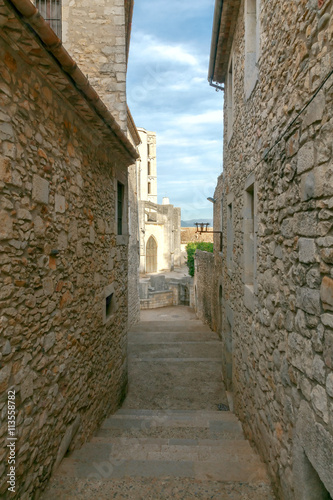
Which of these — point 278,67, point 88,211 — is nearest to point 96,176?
point 88,211

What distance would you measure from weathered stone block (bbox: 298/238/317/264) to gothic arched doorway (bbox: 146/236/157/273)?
1131 inches

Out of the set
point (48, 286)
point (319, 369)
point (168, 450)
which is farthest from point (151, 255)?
point (319, 369)

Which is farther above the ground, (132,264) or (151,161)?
(151,161)

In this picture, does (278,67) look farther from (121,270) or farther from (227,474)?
(121,270)

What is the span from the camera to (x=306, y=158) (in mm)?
2033

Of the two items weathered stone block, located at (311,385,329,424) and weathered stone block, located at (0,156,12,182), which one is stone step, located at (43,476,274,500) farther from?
weathered stone block, located at (0,156,12,182)

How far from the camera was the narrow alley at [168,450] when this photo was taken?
2.71 m

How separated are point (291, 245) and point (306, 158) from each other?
0.66 meters

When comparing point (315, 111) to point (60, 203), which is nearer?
point (315, 111)

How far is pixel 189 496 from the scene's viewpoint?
8.59 ft

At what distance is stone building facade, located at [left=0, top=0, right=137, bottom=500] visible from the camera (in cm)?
220

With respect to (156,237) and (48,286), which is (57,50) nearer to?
(48,286)

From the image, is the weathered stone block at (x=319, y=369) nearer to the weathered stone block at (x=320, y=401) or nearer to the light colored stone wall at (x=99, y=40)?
the weathered stone block at (x=320, y=401)

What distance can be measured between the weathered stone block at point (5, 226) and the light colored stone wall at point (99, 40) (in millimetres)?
4765
